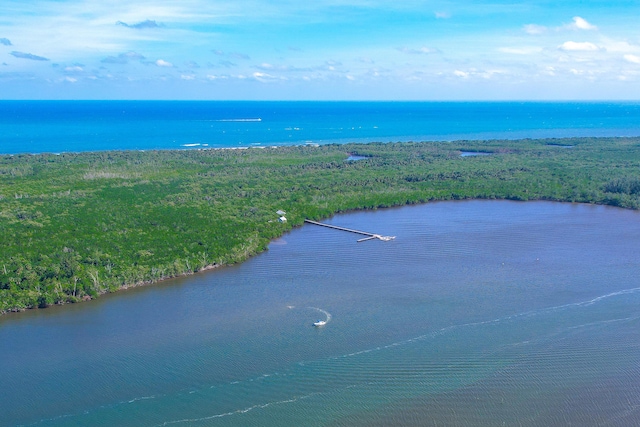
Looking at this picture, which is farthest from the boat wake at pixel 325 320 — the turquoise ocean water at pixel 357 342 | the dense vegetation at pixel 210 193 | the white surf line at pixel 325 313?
the dense vegetation at pixel 210 193

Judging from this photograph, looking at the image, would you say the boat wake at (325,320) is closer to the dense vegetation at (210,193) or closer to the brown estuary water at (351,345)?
the brown estuary water at (351,345)

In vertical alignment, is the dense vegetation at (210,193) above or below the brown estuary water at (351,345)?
above

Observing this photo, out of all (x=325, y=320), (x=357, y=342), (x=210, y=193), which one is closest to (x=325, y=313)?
(x=325, y=320)

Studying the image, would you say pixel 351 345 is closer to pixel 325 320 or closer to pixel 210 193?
pixel 325 320

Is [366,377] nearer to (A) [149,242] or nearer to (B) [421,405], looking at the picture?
(B) [421,405]

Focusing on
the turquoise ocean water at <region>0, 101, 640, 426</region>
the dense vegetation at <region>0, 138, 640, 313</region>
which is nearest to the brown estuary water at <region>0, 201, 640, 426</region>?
the turquoise ocean water at <region>0, 101, 640, 426</region>

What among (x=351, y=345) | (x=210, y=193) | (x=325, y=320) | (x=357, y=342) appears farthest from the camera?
(x=210, y=193)
